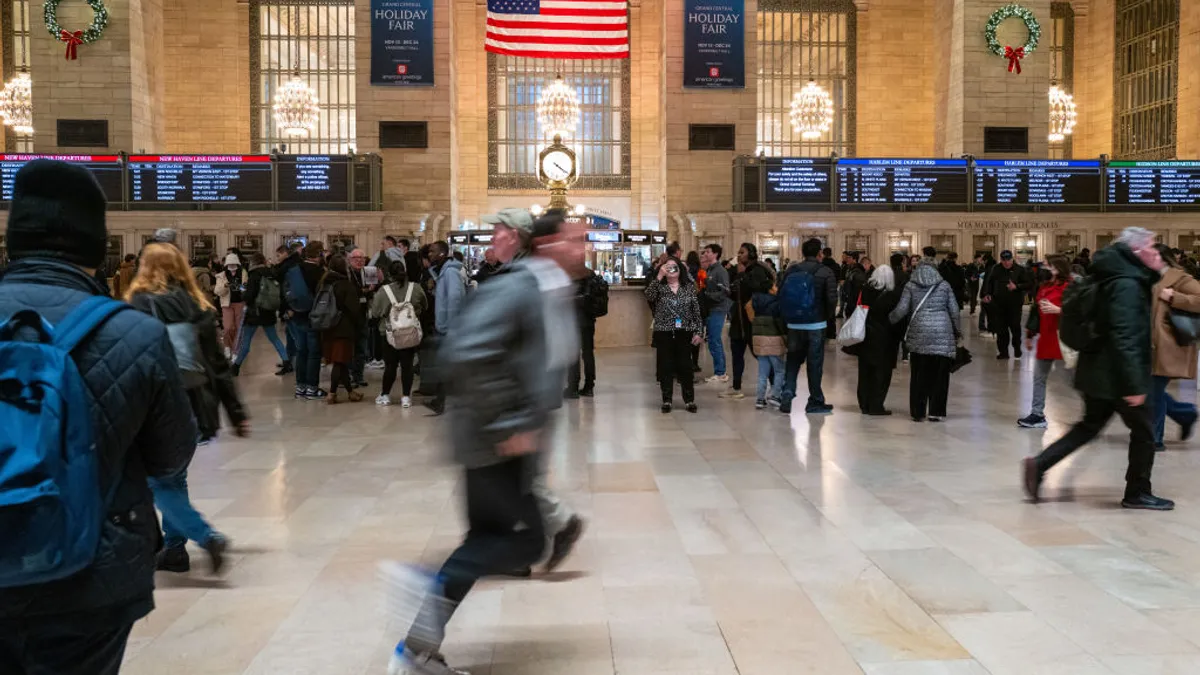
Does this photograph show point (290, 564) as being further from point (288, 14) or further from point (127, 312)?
point (288, 14)

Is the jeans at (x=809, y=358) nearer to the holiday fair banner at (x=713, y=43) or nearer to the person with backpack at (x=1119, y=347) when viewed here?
the person with backpack at (x=1119, y=347)

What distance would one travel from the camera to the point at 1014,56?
78.0ft

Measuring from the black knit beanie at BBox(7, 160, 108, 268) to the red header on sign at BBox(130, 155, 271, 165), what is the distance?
65.7 feet

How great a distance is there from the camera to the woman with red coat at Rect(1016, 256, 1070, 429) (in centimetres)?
912

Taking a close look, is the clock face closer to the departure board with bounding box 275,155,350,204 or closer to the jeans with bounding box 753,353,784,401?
the departure board with bounding box 275,155,350,204

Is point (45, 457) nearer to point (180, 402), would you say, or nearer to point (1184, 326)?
point (180, 402)

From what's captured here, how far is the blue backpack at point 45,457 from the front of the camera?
1853 millimetres

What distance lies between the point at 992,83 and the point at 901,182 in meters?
4.11

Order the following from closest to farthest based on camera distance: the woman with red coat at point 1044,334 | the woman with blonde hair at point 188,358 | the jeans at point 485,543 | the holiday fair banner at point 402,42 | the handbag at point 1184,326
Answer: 1. the jeans at point 485,543
2. the woman with blonde hair at point 188,358
3. the handbag at point 1184,326
4. the woman with red coat at point 1044,334
5. the holiday fair banner at point 402,42

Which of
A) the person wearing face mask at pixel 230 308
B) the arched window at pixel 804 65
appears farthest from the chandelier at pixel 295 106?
the arched window at pixel 804 65

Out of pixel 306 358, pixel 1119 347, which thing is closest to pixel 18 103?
pixel 306 358

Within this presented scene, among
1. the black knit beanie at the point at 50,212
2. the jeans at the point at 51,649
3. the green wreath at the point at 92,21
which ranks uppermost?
the green wreath at the point at 92,21

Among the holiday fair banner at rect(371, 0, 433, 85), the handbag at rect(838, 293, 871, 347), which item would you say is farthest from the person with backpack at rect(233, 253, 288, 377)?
the holiday fair banner at rect(371, 0, 433, 85)

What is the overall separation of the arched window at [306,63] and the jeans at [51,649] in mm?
29819
